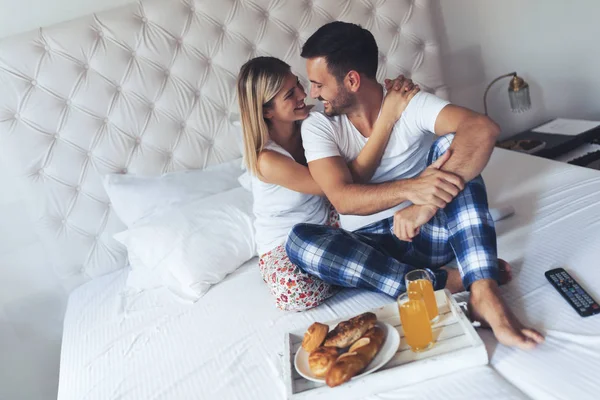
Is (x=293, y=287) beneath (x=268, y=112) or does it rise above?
beneath

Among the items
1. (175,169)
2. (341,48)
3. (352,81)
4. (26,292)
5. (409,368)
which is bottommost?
(409,368)

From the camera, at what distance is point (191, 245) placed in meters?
1.95

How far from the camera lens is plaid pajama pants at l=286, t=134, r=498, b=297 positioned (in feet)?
4.84

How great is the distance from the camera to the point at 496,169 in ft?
7.63

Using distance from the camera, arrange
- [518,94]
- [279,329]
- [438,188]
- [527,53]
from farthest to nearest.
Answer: [527,53]
[518,94]
[279,329]
[438,188]

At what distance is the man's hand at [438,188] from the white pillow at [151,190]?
94cm

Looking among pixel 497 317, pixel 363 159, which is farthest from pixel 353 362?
pixel 363 159

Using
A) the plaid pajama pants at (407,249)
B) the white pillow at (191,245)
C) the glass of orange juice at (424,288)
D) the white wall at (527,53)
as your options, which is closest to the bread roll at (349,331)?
the glass of orange juice at (424,288)

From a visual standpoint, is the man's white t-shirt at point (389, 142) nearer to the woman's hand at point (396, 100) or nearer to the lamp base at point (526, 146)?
the woman's hand at point (396, 100)

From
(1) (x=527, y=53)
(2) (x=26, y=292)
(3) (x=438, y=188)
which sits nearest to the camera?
(3) (x=438, y=188)

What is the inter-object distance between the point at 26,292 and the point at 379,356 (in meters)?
1.62

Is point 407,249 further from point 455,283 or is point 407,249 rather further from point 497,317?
point 497,317

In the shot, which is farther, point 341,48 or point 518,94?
point 518,94

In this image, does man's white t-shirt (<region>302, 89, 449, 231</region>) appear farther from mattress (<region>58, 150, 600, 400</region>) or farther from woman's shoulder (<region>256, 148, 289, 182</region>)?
mattress (<region>58, 150, 600, 400</region>)
